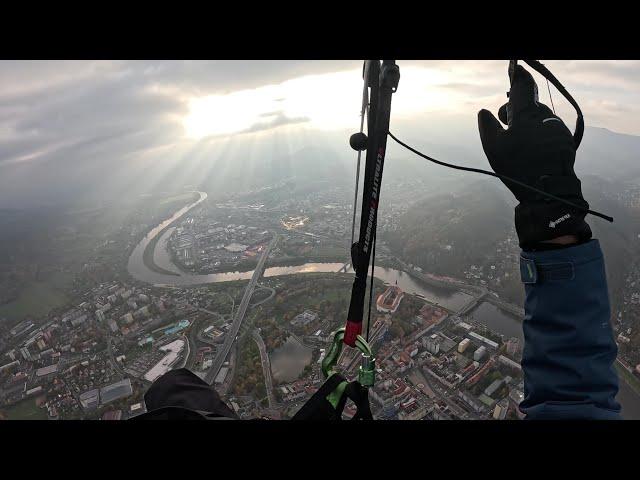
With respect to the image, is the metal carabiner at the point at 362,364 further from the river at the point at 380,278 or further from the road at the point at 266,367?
the river at the point at 380,278

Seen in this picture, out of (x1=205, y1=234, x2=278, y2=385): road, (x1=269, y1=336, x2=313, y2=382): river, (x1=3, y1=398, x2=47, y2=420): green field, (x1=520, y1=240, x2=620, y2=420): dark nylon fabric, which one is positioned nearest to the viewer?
(x1=520, y1=240, x2=620, y2=420): dark nylon fabric

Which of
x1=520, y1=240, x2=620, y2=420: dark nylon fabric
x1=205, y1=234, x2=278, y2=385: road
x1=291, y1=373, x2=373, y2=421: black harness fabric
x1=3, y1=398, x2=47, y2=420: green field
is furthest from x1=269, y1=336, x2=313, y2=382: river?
x1=520, y1=240, x2=620, y2=420: dark nylon fabric

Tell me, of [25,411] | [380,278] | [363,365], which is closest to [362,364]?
[363,365]

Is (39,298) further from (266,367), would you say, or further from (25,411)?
(266,367)

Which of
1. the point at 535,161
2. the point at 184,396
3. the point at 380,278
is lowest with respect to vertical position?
the point at 380,278

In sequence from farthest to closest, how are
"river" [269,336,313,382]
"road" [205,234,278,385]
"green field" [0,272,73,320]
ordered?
"green field" [0,272,73,320], "road" [205,234,278,385], "river" [269,336,313,382]

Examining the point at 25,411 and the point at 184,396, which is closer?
the point at 184,396

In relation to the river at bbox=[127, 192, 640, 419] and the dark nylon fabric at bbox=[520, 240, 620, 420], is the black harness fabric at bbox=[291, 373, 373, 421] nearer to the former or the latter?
the dark nylon fabric at bbox=[520, 240, 620, 420]
